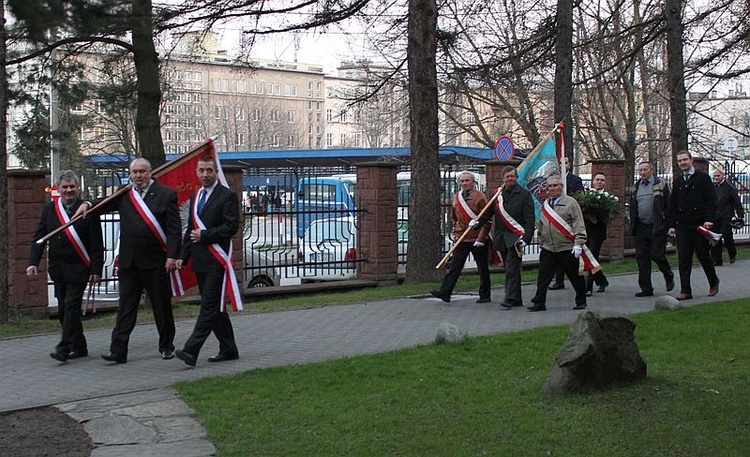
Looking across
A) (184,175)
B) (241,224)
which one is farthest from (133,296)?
(241,224)

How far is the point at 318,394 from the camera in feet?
27.3

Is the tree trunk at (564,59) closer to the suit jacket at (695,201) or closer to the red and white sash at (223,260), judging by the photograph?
the suit jacket at (695,201)

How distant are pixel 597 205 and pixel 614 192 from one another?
661 centimetres

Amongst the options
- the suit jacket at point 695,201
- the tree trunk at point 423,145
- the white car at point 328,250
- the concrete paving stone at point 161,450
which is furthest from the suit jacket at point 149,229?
the tree trunk at point 423,145

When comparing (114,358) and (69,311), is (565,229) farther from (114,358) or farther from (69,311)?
(69,311)

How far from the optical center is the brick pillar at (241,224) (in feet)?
52.1

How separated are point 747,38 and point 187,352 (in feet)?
48.3

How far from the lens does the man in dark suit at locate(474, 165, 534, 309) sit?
44.7 ft

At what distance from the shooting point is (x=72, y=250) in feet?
32.8

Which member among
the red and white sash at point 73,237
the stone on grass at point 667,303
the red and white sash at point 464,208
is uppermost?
the red and white sash at point 464,208

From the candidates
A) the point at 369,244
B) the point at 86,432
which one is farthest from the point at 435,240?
the point at 86,432

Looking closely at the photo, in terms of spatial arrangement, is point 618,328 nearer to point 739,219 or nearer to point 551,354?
point 551,354

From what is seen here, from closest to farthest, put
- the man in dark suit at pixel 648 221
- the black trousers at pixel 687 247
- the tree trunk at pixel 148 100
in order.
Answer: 1. the black trousers at pixel 687 247
2. the man in dark suit at pixel 648 221
3. the tree trunk at pixel 148 100

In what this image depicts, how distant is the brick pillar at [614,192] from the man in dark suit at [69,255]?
45.5ft
